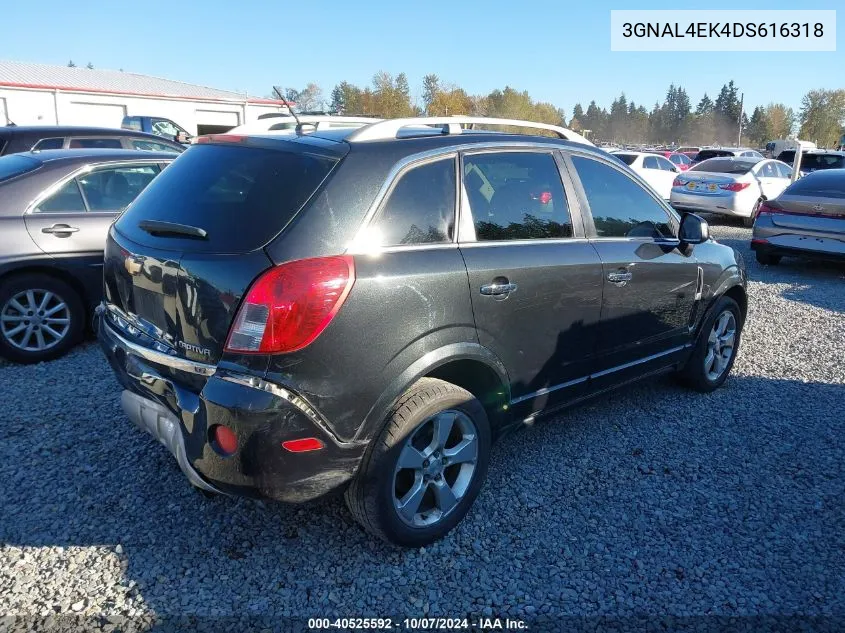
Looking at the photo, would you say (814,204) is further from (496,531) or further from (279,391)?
(279,391)

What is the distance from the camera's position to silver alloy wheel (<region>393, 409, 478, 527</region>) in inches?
111

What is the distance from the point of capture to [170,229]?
2744mm

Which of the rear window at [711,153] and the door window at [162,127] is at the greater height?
the door window at [162,127]

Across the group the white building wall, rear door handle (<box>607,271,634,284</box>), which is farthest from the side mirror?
the white building wall

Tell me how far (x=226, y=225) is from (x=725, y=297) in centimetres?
369

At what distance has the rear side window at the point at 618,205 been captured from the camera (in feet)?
12.0

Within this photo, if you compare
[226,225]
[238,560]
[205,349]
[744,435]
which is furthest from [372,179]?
[744,435]

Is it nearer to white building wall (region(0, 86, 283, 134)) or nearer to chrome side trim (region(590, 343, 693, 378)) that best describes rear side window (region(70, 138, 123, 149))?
chrome side trim (region(590, 343, 693, 378))

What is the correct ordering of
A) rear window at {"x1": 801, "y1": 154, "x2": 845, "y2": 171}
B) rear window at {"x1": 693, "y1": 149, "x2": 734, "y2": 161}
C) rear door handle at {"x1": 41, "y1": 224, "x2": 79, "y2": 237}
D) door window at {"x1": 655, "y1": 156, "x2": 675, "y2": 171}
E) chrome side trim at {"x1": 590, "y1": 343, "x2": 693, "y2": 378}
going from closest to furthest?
chrome side trim at {"x1": 590, "y1": 343, "x2": 693, "y2": 378}
rear door handle at {"x1": 41, "y1": 224, "x2": 79, "y2": 237}
door window at {"x1": 655, "y1": 156, "x2": 675, "y2": 171}
rear window at {"x1": 801, "y1": 154, "x2": 845, "y2": 171}
rear window at {"x1": 693, "y1": 149, "x2": 734, "y2": 161}

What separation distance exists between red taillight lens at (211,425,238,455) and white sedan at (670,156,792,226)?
14.2 metres

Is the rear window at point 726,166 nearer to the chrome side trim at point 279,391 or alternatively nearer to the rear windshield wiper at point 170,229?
the rear windshield wiper at point 170,229

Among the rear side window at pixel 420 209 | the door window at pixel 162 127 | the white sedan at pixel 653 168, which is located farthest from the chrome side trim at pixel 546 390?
the door window at pixel 162 127

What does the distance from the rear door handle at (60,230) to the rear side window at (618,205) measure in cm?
384

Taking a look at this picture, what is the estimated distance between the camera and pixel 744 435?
4121mm
